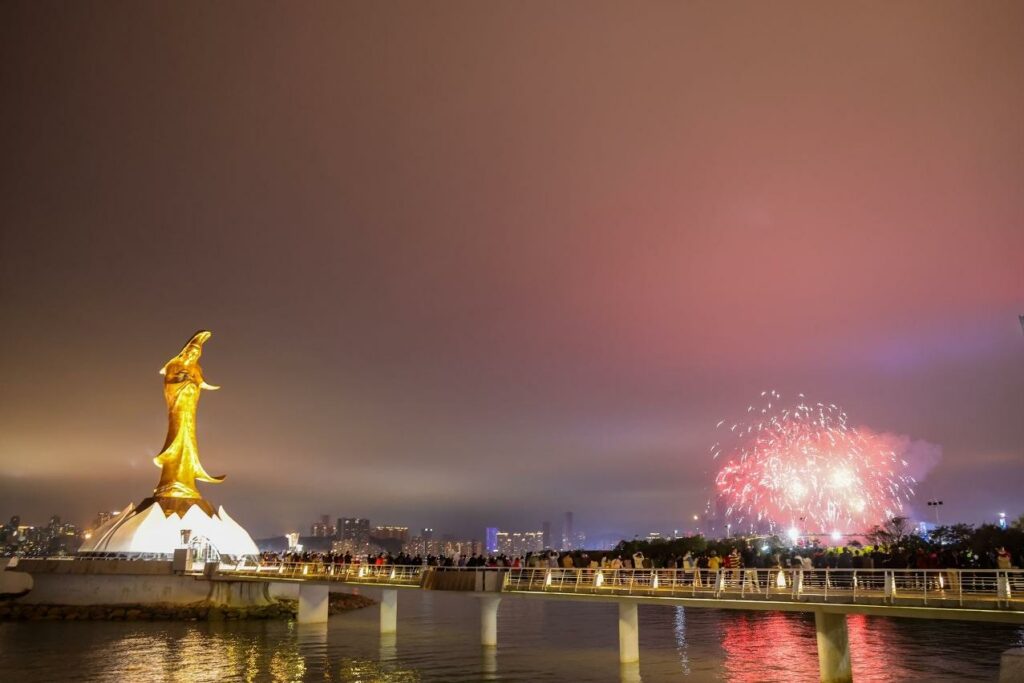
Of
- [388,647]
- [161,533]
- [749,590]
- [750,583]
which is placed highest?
[161,533]

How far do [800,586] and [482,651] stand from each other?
64.2ft

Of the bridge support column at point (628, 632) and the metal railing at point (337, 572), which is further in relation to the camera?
the metal railing at point (337, 572)

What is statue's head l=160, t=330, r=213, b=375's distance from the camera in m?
80.1

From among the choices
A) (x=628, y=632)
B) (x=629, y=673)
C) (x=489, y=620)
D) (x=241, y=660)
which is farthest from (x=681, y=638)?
(x=241, y=660)

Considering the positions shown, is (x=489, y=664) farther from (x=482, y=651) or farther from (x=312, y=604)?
(x=312, y=604)

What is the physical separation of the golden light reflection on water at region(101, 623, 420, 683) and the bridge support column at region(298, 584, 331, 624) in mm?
3814

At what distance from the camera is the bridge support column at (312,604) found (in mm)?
57062

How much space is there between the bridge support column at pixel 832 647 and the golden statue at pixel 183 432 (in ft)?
194

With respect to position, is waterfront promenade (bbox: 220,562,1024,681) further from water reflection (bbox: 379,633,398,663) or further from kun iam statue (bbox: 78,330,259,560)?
kun iam statue (bbox: 78,330,259,560)

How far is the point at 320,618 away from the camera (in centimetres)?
5775

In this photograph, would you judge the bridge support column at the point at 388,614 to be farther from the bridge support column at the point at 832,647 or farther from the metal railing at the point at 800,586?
the bridge support column at the point at 832,647

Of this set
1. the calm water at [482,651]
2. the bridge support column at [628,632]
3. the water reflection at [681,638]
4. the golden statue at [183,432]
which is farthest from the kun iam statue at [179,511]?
the bridge support column at [628,632]

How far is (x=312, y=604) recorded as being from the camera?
2265 inches

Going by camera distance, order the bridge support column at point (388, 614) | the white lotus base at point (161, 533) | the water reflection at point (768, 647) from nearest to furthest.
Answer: the water reflection at point (768, 647)
the bridge support column at point (388, 614)
the white lotus base at point (161, 533)
